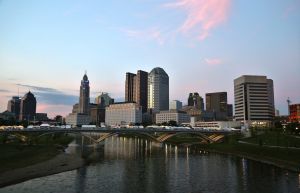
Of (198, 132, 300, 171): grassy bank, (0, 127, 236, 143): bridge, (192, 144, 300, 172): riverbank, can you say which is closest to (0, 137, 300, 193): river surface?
(192, 144, 300, 172): riverbank

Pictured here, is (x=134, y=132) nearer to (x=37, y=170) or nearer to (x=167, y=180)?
(x=37, y=170)

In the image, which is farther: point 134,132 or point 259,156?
point 134,132

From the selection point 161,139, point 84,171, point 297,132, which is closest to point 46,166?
point 84,171

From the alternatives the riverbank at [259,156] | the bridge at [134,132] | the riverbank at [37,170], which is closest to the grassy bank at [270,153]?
the riverbank at [259,156]

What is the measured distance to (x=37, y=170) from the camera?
198 ft

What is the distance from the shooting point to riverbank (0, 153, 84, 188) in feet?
164

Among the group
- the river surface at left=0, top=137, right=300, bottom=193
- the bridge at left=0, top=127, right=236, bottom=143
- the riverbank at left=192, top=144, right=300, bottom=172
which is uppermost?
the bridge at left=0, top=127, right=236, bottom=143

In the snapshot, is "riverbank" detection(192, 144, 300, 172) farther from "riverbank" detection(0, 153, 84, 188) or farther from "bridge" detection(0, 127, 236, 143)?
"riverbank" detection(0, 153, 84, 188)

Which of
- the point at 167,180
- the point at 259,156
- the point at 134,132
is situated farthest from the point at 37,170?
the point at 134,132

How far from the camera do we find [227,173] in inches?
2406

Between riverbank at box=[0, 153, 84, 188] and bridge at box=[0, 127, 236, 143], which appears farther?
bridge at box=[0, 127, 236, 143]

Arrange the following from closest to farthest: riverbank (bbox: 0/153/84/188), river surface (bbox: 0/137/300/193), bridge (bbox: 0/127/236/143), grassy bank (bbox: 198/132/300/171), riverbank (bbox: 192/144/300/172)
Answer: river surface (bbox: 0/137/300/193) → riverbank (bbox: 0/153/84/188) → riverbank (bbox: 192/144/300/172) → grassy bank (bbox: 198/132/300/171) → bridge (bbox: 0/127/236/143)

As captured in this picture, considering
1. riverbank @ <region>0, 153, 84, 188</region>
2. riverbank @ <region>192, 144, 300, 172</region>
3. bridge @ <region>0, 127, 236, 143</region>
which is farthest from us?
bridge @ <region>0, 127, 236, 143</region>

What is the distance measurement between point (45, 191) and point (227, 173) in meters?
33.7
